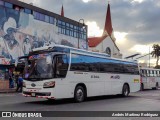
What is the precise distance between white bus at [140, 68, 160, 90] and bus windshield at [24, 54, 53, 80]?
68.8 feet

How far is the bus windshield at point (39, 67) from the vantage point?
16.0 metres

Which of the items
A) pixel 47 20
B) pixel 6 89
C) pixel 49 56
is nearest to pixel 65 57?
pixel 49 56

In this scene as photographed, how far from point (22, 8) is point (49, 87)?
1317 inches

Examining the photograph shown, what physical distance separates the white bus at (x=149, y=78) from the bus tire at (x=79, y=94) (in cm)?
1868

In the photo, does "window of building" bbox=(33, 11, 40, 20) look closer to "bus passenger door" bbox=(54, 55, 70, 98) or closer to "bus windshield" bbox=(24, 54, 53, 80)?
"bus windshield" bbox=(24, 54, 53, 80)

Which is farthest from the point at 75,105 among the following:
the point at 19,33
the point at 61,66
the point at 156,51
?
the point at 156,51

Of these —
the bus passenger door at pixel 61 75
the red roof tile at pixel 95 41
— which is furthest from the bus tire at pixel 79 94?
the red roof tile at pixel 95 41

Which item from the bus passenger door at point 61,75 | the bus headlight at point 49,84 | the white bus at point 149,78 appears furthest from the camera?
the white bus at point 149,78

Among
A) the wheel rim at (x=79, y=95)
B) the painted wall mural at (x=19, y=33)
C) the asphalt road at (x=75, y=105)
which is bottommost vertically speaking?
the asphalt road at (x=75, y=105)

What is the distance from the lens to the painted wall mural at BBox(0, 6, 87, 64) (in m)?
43.0

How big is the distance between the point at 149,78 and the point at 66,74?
2260 cm

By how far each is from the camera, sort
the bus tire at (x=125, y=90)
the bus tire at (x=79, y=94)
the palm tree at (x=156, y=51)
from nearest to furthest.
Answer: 1. the bus tire at (x=79, y=94)
2. the bus tire at (x=125, y=90)
3. the palm tree at (x=156, y=51)

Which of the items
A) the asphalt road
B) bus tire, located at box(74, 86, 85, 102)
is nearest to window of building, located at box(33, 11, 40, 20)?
the asphalt road

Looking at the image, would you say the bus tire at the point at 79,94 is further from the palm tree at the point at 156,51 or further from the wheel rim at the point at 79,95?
the palm tree at the point at 156,51
